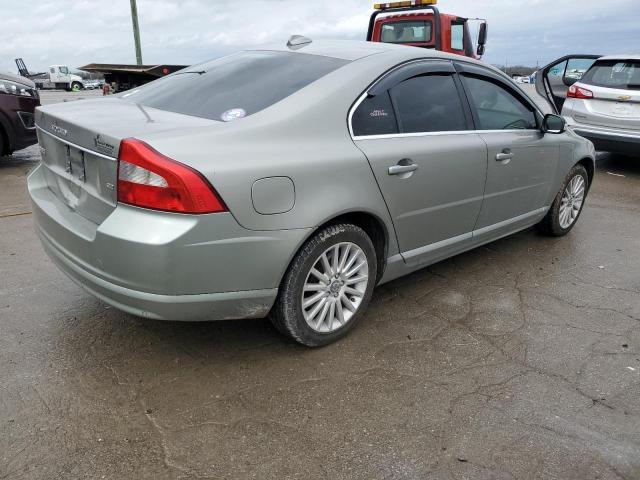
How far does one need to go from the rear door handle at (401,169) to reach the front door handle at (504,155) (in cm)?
93

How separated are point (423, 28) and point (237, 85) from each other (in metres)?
8.97

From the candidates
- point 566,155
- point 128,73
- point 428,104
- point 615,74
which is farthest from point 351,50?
point 128,73

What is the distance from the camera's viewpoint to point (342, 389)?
2.62 meters

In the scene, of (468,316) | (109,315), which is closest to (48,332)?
(109,315)

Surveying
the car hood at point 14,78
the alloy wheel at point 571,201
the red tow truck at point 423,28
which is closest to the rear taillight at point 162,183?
the alloy wheel at point 571,201

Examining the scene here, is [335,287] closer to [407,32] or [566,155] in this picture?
[566,155]

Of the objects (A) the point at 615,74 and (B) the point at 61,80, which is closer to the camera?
(A) the point at 615,74

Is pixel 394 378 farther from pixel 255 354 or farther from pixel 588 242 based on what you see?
pixel 588 242

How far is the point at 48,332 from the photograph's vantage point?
3053 mm

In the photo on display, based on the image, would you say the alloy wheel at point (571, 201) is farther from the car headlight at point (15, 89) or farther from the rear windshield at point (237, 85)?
the car headlight at point (15, 89)

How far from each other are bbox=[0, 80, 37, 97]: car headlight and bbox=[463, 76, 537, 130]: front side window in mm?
5789

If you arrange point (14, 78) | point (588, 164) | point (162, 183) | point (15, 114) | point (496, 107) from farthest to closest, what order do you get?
1. point (14, 78)
2. point (15, 114)
3. point (588, 164)
4. point (496, 107)
5. point (162, 183)

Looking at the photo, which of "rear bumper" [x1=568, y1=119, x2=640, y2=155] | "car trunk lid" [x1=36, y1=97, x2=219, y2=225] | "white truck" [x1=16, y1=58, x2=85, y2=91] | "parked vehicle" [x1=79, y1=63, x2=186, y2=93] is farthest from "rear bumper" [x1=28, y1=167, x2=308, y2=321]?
"white truck" [x1=16, y1=58, x2=85, y2=91]

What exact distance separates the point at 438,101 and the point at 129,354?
2307 mm
